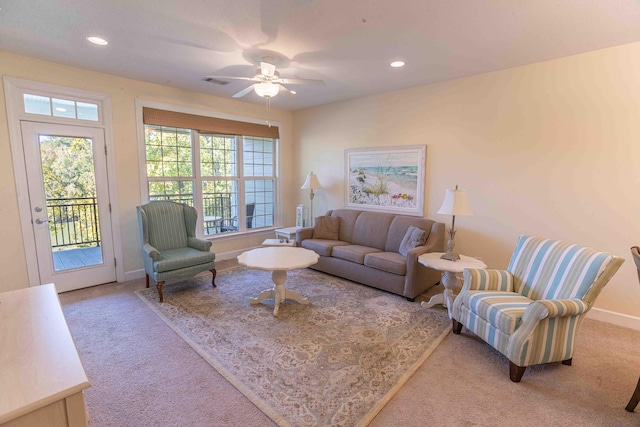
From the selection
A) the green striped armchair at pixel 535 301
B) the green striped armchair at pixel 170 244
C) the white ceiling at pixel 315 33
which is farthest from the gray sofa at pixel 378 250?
the white ceiling at pixel 315 33

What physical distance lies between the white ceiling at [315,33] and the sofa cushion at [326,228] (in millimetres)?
2081

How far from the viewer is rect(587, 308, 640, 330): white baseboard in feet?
9.29

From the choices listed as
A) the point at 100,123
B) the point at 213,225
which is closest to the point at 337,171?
→ the point at 213,225

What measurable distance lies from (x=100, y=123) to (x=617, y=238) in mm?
5742

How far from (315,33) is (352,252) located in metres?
2.49

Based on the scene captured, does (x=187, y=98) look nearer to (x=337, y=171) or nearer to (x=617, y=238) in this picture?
(x=337, y=171)

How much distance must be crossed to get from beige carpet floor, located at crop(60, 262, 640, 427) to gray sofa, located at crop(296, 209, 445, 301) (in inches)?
32.7

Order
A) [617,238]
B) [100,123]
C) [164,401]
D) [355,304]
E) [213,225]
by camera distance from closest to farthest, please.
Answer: [164,401] → [617,238] → [355,304] → [100,123] → [213,225]

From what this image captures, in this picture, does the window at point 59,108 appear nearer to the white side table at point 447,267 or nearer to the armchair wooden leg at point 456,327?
the white side table at point 447,267

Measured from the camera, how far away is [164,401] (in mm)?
1870

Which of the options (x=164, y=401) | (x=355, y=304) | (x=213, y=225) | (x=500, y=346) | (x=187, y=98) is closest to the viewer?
(x=164, y=401)

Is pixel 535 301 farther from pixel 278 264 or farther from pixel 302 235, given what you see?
→ pixel 302 235

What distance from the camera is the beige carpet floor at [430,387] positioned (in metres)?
1.75

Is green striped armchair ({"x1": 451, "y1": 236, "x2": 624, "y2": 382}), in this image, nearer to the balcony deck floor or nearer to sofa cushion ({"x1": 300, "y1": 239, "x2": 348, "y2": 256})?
sofa cushion ({"x1": 300, "y1": 239, "x2": 348, "y2": 256})
